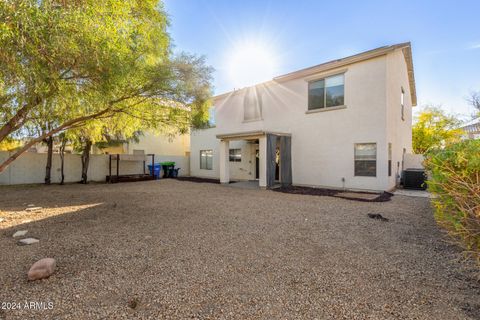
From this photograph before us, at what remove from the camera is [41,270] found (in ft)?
9.29

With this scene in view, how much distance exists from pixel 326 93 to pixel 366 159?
3515 mm

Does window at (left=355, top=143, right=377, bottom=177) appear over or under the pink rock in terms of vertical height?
over

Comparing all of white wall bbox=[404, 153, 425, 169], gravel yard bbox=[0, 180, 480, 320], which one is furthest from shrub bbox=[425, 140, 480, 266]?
white wall bbox=[404, 153, 425, 169]

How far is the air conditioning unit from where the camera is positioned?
397 inches

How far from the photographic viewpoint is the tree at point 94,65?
135 inches

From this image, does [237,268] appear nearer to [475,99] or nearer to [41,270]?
[41,270]

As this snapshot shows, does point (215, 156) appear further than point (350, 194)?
Yes

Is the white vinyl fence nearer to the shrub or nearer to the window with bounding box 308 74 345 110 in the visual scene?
the window with bounding box 308 74 345 110

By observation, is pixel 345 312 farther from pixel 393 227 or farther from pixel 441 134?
pixel 441 134

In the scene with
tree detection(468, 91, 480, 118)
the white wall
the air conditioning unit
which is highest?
tree detection(468, 91, 480, 118)

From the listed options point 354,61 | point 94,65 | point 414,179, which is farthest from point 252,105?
point 94,65

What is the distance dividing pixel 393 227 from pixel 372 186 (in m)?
4.84

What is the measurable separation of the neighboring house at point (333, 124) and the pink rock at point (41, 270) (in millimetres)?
8718

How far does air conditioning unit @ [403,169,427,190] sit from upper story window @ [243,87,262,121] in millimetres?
7731
